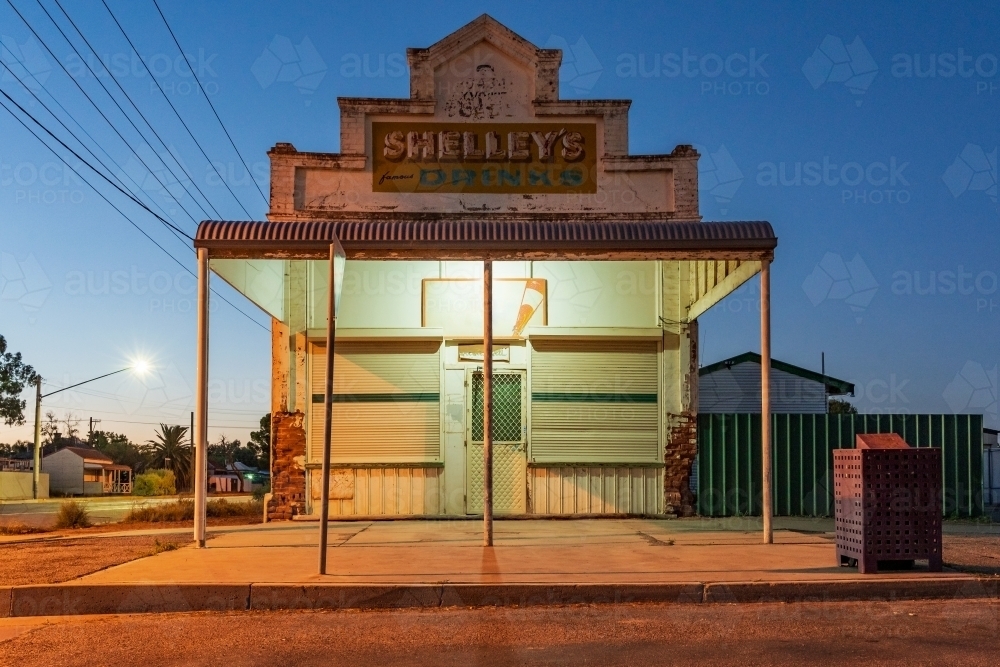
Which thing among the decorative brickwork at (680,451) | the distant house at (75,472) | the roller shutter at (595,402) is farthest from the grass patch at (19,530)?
the distant house at (75,472)

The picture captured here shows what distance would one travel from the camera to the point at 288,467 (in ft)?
48.2

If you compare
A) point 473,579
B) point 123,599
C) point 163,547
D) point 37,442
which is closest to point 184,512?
point 163,547

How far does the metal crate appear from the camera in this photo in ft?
27.3

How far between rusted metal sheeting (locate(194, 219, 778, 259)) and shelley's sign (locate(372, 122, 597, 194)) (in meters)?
4.25

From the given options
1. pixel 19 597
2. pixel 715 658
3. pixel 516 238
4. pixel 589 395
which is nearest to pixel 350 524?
pixel 589 395

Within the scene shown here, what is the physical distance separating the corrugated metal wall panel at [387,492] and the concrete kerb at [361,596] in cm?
703

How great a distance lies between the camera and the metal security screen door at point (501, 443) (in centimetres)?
1484

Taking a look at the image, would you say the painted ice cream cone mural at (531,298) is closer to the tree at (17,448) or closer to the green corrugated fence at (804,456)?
the green corrugated fence at (804,456)

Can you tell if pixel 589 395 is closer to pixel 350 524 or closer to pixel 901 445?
pixel 350 524

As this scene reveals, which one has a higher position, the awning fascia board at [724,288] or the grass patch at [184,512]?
the awning fascia board at [724,288]

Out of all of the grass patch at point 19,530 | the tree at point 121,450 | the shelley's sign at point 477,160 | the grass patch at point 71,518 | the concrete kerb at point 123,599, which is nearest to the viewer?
the concrete kerb at point 123,599

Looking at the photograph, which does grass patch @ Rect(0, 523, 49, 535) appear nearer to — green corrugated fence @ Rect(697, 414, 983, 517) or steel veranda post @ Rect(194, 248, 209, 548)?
steel veranda post @ Rect(194, 248, 209, 548)

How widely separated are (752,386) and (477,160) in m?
13.7

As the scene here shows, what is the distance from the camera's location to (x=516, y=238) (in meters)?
10.5
